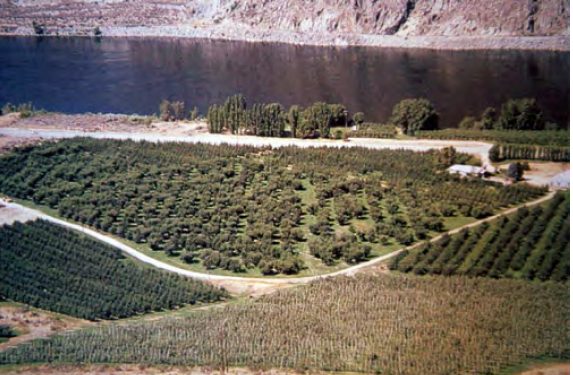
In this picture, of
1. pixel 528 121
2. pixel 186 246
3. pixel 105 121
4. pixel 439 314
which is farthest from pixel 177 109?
pixel 439 314

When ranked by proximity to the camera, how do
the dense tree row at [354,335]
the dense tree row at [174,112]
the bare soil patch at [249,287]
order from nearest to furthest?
the dense tree row at [354,335], the bare soil patch at [249,287], the dense tree row at [174,112]

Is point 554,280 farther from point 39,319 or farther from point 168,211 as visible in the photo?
point 39,319

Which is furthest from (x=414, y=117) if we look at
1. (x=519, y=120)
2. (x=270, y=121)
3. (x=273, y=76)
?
(x=273, y=76)

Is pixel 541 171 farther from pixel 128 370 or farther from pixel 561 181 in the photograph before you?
pixel 128 370

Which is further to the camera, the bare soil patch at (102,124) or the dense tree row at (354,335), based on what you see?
the bare soil patch at (102,124)

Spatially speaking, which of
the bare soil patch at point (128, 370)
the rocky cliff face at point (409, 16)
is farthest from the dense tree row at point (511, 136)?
the rocky cliff face at point (409, 16)

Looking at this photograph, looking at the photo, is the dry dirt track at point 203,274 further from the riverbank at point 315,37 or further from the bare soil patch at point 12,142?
the riverbank at point 315,37
